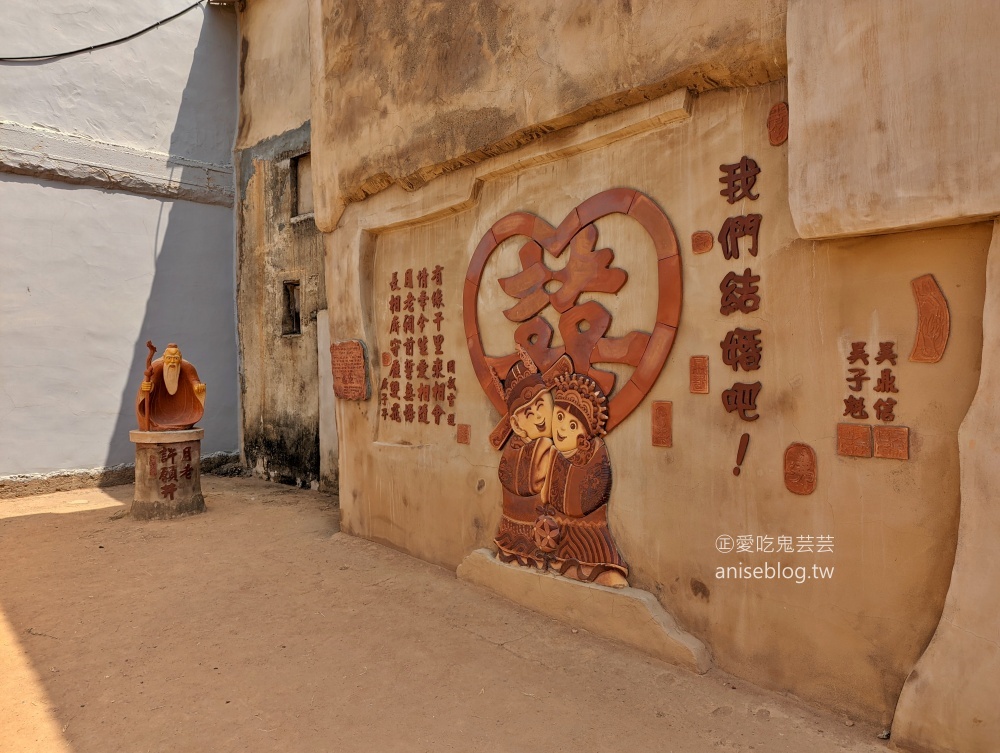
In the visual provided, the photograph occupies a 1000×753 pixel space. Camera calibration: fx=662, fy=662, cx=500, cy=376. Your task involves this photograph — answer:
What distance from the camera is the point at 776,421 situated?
280 cm

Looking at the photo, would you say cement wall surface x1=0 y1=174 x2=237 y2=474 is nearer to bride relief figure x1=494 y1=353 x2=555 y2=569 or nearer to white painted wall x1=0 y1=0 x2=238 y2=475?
white painted wall x1=0 y1=0 x2=238 y2=475

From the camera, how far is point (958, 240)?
2.34 metres

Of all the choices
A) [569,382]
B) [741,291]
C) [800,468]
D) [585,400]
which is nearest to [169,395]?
[569,382]

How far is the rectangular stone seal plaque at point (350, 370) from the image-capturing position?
5109 mm

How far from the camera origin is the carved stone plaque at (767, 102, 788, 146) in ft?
9.13

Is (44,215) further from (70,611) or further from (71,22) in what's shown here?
(70,611)

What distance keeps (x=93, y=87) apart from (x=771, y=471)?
845 centimetres

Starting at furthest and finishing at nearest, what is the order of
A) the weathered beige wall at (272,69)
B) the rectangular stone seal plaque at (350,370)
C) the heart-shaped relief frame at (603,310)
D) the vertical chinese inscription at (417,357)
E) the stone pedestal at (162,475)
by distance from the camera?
the weathered beige wall at (272,69), the stone pedestal at (162,475), the rectangular stone seal plaque at (350,370), the vertical chinese inscription at (417,357), the heart-shaped relief frame at (603,310)

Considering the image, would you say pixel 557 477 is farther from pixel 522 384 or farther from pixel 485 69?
pixel 485 69

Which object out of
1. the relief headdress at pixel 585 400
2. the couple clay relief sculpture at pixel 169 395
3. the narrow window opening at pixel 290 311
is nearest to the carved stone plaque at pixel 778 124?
the relief headdress at pixel 585 400

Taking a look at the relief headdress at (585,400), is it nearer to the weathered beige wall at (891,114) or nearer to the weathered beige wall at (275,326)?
the weathered beige wall at (891,114)

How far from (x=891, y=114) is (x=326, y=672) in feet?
10.9

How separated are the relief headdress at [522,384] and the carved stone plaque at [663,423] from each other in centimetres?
72

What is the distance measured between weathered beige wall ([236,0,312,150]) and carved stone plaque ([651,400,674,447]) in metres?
6.20
